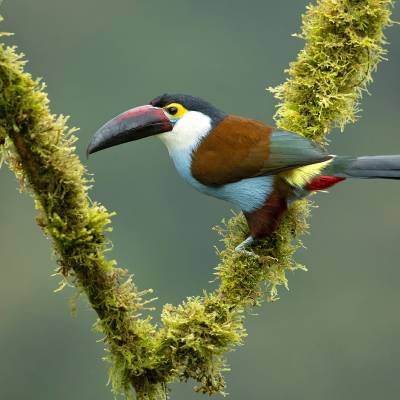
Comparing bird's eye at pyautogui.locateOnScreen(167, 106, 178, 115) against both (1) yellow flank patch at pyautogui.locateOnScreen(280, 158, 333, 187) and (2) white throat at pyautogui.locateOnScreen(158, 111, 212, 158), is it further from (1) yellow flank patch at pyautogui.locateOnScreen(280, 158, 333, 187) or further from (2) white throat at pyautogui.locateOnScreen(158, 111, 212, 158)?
(1) yellow flank patch at pyautogui.locateOnScreen(280, 158, 333, 187)

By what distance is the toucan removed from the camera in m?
3.39

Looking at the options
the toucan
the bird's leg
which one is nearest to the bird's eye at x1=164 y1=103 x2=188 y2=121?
the toucan

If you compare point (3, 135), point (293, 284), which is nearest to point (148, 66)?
point (293, 284)

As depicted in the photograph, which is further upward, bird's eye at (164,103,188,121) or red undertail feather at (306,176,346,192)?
bird's eye at (164,103,188,121)

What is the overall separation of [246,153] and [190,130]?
244mm

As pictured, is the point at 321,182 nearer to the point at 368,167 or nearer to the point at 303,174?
the point at 303,174

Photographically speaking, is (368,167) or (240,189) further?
(240,189)

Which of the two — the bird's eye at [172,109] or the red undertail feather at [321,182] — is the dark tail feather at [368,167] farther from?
the bird's eye at [172,109]

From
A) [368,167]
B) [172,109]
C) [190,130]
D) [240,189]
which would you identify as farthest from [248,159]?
[368,167]

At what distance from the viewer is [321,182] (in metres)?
3.46

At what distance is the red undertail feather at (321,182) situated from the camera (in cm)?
345

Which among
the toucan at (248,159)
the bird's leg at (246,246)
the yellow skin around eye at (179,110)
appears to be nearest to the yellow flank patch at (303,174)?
the toucan at (248,159)

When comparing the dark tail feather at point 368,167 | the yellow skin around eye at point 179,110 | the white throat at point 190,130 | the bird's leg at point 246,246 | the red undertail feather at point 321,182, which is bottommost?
the bird's leg at point 246,246

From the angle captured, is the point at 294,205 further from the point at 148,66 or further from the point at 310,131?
the point at 148,66
